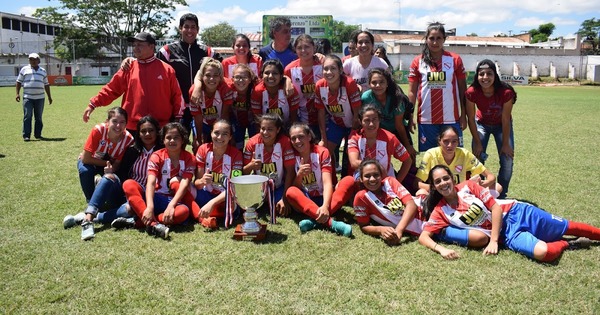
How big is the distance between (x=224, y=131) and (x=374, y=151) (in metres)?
1.52

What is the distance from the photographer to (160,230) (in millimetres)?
3947

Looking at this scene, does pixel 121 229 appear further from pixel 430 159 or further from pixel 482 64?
pixel 482 64

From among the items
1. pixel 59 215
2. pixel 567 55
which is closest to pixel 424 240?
pixel 59 215

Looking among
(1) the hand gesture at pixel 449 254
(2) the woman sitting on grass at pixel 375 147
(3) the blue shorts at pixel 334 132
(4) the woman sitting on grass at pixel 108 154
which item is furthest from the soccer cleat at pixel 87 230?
(1) the hand gesture at pixel 449 254

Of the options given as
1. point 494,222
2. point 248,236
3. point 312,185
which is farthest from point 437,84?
point 248,236

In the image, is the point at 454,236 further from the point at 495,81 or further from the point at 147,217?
the point at 147,217

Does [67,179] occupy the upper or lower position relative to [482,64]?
lower

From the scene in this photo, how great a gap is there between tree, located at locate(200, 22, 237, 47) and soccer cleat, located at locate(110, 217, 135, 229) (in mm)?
75007

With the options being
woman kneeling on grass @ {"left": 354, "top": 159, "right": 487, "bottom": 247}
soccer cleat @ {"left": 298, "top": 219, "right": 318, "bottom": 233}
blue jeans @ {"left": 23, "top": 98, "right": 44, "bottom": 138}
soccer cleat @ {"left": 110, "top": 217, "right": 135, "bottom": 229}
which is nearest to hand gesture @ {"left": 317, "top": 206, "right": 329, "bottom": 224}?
soccer cleat @ {"left": 298, "top": 219, "right": 318, "bottom": 233}

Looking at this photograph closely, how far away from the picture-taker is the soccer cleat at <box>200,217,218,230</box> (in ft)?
13.8

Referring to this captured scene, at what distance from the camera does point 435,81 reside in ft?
16.4

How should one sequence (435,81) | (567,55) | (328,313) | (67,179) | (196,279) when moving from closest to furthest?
(328,313)
(196,279)
(435,81)
(67,179)
(567,55)

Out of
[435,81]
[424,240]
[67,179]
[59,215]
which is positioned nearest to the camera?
[424,240]

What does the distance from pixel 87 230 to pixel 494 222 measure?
341 cm
